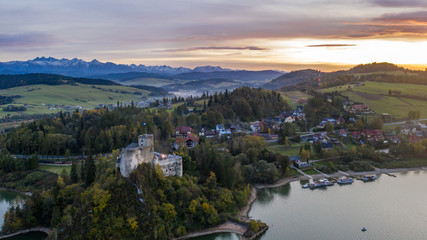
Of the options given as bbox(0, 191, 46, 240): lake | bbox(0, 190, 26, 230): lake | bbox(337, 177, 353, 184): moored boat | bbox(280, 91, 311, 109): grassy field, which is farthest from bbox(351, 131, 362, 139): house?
bbox(0, 190, 26, 230): lake

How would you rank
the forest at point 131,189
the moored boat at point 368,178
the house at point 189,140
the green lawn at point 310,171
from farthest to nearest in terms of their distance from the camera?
the house at point 189,140, the green lawn at point 310,171, the moored boat at point 368,178, the forest at point 131,189

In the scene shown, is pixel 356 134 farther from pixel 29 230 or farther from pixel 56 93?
Answer: pixel 56 93

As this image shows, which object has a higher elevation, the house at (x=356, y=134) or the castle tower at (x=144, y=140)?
the castle tower at (x=144, y=140)

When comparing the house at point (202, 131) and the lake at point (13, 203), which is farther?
the house at point (202, 131)

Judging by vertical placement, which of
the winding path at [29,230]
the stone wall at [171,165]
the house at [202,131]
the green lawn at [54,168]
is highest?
the stone wall at [171,165]

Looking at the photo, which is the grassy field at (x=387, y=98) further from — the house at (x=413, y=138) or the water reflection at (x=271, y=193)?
the water reflection at (x=271, y=193)

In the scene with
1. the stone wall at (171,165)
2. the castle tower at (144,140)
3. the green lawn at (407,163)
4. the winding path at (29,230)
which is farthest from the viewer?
the green lawn at (407,163)

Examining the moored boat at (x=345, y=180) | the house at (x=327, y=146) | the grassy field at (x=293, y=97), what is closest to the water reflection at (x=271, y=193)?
the moored boat at (x=345, y=180)

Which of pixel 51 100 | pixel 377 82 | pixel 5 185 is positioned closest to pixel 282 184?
pixel 5 185

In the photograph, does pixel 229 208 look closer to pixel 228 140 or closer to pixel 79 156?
pixel 228 140
